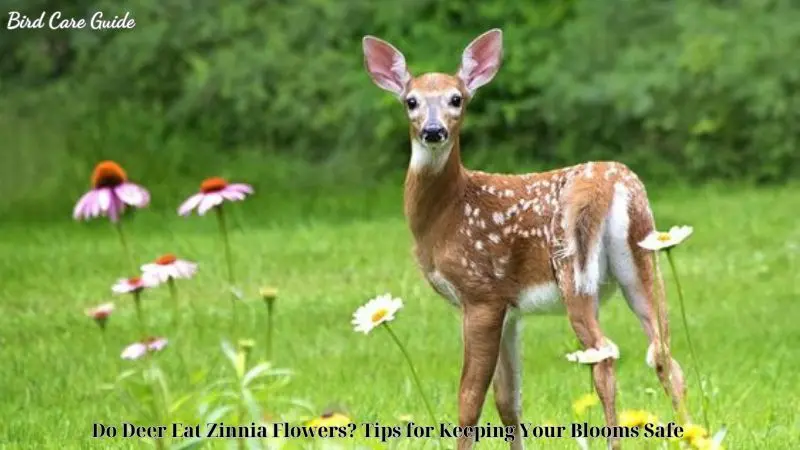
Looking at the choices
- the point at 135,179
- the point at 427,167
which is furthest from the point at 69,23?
the point at 427,167

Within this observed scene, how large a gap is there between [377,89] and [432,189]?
11.9m

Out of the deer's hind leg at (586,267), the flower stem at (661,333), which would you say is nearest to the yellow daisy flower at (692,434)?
the flower stem at (661,333)

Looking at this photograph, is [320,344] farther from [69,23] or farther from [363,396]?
[69,23]

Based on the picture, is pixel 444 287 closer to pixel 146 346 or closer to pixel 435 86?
pixel 435 86

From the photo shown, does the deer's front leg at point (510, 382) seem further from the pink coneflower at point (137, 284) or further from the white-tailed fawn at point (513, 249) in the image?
the pink coneflower at point (137, 284)

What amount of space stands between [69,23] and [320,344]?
9898mm

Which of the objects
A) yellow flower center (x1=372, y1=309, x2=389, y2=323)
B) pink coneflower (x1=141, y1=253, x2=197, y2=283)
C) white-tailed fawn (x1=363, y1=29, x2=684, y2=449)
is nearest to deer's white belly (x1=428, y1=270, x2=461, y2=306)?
white-tailed fawn (x1=363, y1=29, x2=684, y2=449)

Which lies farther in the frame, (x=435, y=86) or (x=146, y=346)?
(x=435, y=86)

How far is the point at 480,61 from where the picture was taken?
20.5 ft

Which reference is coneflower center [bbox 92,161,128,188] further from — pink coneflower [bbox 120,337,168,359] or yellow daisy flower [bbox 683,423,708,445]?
yellow daisy flower [bbox 683,423,708,445]

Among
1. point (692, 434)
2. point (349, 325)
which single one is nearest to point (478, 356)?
point (692, 434)

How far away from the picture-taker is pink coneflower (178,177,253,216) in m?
5.22

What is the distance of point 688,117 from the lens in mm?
16844

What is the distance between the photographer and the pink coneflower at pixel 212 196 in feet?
17.1
